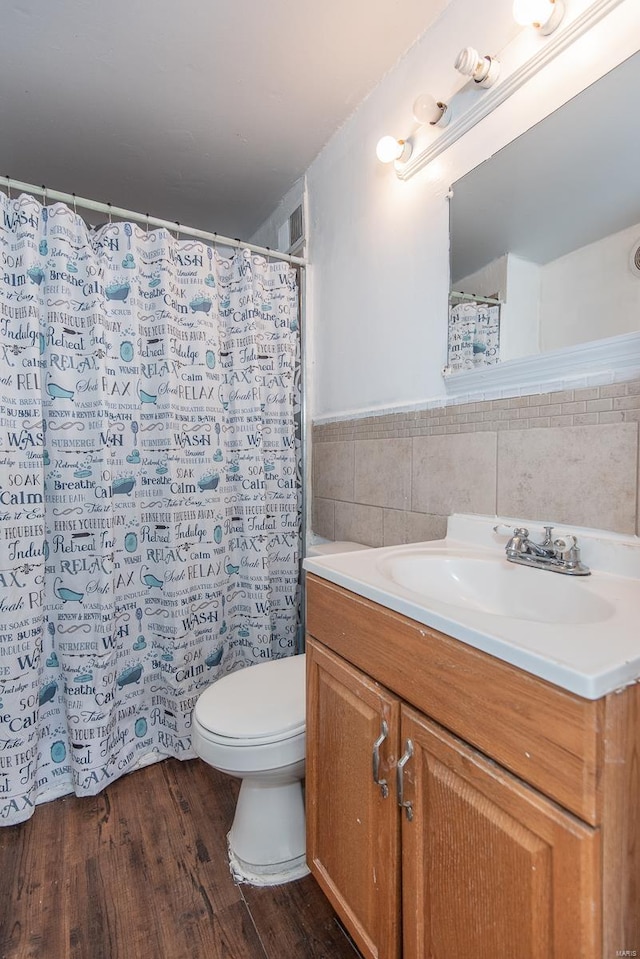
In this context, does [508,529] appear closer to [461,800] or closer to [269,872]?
[461,800]

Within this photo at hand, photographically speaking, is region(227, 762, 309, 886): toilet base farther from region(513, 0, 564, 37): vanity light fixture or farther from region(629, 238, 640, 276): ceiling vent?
region(513, 0, 564, 37): vanity light fixture

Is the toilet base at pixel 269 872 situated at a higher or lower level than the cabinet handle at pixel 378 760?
lower

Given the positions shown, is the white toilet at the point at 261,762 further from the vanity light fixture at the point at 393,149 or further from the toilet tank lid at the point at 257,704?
the vanity light fixture at the point at 393,149

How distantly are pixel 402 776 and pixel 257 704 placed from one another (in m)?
0.58

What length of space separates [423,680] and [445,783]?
0.14 meters

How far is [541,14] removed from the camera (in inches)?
39.3

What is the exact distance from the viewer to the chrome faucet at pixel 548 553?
0.95m

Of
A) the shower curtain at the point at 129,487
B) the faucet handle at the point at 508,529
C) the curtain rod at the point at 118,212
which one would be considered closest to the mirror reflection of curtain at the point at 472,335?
the faucet handle at the point at 508,529

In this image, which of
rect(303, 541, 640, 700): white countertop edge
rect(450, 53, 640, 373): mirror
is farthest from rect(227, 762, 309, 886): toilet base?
rect(450, 53, 640, 373): mirror

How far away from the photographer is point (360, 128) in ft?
5.47

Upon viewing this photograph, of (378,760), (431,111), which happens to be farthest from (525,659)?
(431,111)

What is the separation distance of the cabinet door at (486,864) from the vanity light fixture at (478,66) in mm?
1408

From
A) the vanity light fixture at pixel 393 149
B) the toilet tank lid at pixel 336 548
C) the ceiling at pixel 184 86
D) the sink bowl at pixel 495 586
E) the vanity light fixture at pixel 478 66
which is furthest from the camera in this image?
the toilet tank lid at pixel 336 548

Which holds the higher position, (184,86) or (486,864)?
(184,86)
